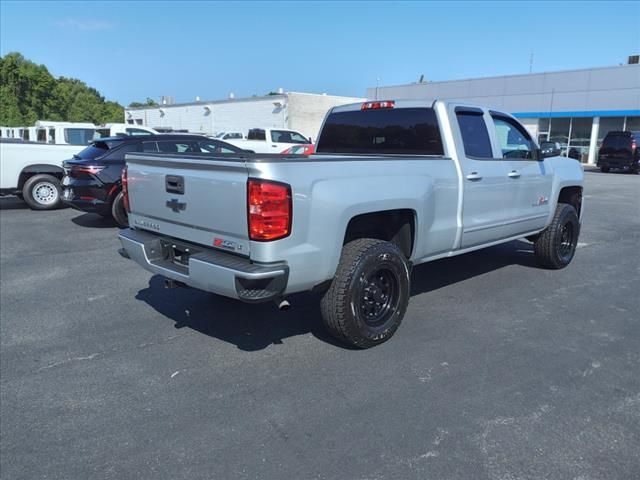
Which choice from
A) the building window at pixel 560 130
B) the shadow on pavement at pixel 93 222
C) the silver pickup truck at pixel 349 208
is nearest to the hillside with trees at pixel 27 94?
the shadow on pavement at pixel 93 222

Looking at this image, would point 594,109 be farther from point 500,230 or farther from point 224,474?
point 224,474

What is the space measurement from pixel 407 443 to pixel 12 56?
5355cm

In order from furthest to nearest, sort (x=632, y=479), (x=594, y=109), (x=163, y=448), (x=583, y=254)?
(x=594, y=109), (x=583, y=254), (x=163, y=448), (x=632, y=479)

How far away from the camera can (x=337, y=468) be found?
2715 millimetres

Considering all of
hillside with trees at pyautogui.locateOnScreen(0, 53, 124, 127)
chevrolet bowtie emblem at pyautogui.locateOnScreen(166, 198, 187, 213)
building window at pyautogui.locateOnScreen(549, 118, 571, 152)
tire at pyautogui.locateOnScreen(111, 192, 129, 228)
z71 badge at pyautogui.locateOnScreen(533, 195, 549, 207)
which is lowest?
tire at pyautogui.locateOnScreen(111, 192, 129, 228)

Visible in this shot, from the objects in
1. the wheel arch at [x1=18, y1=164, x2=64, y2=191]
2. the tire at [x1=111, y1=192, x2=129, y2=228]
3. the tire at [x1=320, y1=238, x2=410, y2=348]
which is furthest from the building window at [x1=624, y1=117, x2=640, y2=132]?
the tire at [x1=320, y1=238, x2=410, y2=348]

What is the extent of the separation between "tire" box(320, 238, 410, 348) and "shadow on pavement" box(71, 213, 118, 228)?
7.16 meters

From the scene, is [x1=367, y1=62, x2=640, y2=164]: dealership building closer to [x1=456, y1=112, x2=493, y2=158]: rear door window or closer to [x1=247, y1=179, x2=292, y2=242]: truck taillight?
[x1=456, y1=112, x2=493, y2=158]: rear door window

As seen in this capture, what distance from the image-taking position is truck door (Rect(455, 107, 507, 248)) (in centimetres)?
495

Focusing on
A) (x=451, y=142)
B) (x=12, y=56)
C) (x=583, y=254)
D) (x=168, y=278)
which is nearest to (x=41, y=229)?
(x=168, y=278)

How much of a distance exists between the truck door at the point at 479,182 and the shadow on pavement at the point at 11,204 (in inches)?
421

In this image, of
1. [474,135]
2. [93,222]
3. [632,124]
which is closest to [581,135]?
[632,124]

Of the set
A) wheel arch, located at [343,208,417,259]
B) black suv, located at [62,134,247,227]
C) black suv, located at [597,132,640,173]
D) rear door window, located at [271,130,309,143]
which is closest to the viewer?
wheel arch, located at [343,208,417,259]

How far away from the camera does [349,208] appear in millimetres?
3770
